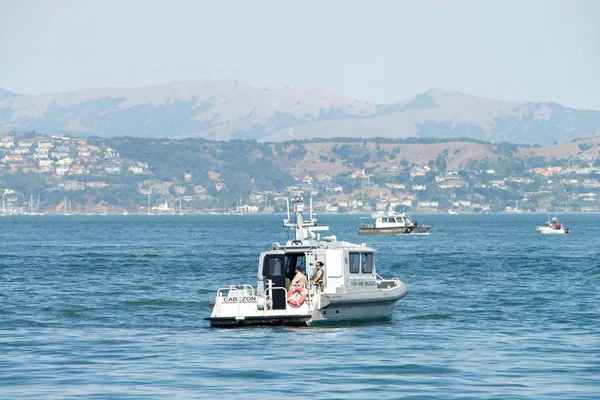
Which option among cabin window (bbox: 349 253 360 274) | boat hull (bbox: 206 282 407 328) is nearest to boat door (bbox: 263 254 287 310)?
boat hull (bbox: 206 282 407 328)

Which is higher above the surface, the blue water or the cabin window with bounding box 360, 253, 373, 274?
the cabin window with bounding box 360, 253, 373, 274

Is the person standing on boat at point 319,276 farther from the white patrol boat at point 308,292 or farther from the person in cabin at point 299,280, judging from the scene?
the person in cabin at point 299,280

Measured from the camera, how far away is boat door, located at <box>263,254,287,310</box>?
42984mm

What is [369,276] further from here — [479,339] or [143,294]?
[143,294]

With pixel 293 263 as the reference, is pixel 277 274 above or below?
below

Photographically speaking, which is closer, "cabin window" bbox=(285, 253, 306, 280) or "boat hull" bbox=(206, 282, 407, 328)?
"boat hull" bbox=(206, 282, 407, 328)

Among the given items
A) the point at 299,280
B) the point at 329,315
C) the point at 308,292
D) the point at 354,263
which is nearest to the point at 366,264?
the point at 354,263

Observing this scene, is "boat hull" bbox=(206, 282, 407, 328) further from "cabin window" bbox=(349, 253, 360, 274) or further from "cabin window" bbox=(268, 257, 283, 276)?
A: "cabin window" bbox=(268, 257, 283, 276)

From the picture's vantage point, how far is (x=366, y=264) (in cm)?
4619

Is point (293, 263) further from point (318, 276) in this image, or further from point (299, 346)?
point (299, 346)

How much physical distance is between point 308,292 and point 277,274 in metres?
1.59

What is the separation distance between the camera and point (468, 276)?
79125 mm

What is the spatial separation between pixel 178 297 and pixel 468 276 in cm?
2450

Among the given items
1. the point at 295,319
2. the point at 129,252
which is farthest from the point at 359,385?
the point at 129,252
